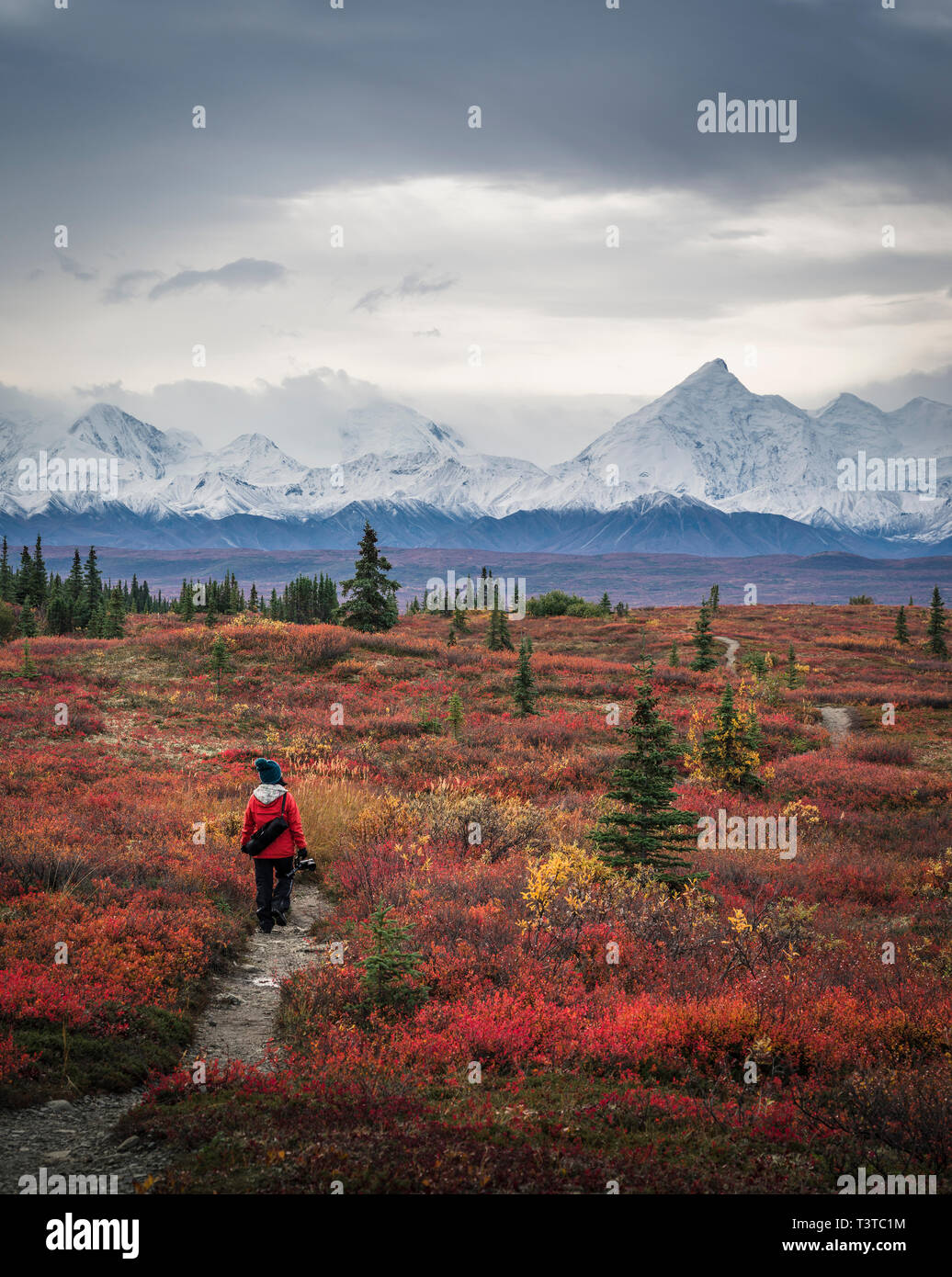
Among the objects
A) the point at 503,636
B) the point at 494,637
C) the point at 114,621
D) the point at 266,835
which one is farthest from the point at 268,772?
the point at 114,621

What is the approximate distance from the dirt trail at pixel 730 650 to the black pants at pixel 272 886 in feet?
127

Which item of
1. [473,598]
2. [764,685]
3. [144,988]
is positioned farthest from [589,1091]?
[473,598]

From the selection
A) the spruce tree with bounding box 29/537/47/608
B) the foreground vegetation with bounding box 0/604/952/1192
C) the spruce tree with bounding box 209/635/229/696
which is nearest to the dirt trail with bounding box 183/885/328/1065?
the foreground vegetation with bounding box 0/604/952/1192

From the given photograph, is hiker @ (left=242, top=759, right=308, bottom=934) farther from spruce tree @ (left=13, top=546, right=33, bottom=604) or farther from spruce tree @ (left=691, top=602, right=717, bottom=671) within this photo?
spruce tree @ (left=13, top=546, right=33, bottom=604)

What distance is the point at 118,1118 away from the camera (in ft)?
18.2

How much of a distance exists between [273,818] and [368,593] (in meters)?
40.9

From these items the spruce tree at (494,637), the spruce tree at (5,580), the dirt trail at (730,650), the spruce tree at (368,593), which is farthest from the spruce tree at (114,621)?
the spruce tree at (5,580)

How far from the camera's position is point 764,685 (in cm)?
3691

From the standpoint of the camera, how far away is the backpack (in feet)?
33.6

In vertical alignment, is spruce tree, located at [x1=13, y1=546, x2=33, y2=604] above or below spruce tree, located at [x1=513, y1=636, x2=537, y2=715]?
above

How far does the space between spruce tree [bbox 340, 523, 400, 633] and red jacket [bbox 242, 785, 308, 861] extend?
40.0 meters

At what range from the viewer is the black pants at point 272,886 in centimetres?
1034

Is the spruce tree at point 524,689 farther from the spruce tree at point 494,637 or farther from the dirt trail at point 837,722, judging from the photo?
the spruce tree at point 494,637

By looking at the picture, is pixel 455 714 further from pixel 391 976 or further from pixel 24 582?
pixel 24 582
